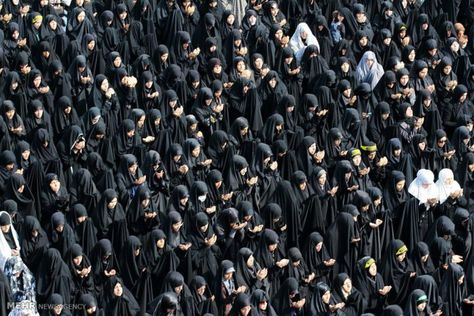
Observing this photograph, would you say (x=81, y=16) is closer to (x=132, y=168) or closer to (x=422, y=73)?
(x=132, y=168)

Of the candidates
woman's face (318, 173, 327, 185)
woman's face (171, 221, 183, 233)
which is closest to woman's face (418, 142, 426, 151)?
woman's face (318, 173, 327, 185)

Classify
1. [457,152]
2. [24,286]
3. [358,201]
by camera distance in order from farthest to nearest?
[457,152]
[358,201]
[24,286]

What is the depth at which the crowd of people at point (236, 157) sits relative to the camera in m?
23.0

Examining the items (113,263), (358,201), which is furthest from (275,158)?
(113,263)

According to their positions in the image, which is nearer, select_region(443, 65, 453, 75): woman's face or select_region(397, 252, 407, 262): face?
select_region(397, 252, 407, 262): face

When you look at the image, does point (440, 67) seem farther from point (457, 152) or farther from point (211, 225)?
point (211, 225)

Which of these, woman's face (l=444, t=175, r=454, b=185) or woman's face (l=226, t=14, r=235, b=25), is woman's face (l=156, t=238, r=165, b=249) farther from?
woman's face (l=226, t=14, r=235, b=25)

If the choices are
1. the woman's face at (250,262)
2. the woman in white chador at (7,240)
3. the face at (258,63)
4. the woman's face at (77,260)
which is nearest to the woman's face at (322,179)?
the woman's face at (250,262)

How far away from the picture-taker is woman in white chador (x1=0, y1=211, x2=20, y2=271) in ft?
75.2

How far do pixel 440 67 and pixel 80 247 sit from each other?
744 centimetres

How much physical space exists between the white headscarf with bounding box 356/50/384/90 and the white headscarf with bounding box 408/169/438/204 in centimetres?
296

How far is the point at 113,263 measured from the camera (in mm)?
23422

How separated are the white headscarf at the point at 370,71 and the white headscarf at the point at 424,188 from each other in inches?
116

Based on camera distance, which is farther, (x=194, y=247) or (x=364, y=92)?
(x=364, y=92)
